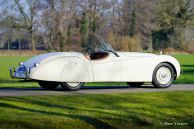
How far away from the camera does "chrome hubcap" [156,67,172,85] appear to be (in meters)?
13.3

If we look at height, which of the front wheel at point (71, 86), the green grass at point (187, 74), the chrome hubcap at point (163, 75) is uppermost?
the chrome hubcap at point (163, 75)

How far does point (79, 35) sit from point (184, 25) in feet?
64.6

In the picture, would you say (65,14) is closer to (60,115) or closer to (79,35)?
(79,35)

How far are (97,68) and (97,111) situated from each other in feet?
9.56

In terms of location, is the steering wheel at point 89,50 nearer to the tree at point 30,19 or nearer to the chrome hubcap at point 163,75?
the chrome hubcap at point 163,75

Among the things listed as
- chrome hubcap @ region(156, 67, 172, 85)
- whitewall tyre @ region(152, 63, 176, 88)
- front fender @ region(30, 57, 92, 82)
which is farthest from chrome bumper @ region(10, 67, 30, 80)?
chrome hubcap @ region(156, 67, 172, 85)

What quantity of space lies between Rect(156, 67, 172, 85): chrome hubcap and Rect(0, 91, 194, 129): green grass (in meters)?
1.84

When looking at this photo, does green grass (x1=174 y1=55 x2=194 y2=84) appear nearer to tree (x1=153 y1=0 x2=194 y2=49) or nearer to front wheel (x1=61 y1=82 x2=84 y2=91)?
front wheel (x1=61 y1=82 x2=84 y2=91)

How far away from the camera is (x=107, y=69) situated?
1246cm

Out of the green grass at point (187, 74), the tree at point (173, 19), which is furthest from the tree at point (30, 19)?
the green grass at point (187, 74)

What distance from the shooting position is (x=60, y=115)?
9094mm

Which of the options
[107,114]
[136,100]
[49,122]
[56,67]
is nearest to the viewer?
[49,122]

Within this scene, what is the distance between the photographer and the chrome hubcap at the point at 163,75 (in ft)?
43.7

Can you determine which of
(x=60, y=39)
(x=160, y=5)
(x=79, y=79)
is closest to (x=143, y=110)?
(x=79, y=79)
